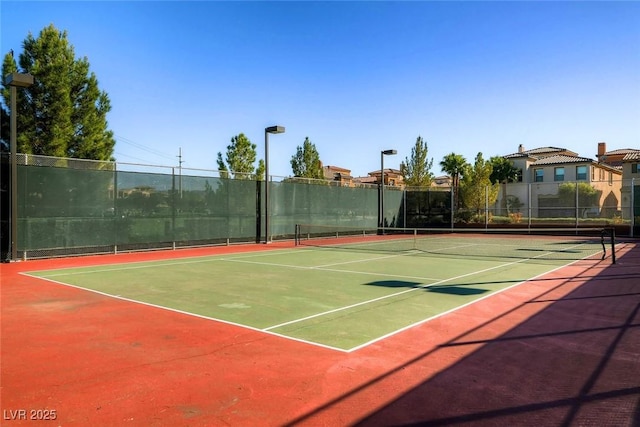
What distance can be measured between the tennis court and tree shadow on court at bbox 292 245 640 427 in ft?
3.75

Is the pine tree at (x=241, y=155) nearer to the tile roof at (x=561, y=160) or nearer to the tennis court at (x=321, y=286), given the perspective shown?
the tennis court at (x=321, y=286)

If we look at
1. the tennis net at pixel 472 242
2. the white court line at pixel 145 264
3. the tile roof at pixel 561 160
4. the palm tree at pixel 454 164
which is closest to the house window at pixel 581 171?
the tile roof at pixel 561 160

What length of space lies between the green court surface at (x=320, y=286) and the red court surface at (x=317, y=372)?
1.67 feet

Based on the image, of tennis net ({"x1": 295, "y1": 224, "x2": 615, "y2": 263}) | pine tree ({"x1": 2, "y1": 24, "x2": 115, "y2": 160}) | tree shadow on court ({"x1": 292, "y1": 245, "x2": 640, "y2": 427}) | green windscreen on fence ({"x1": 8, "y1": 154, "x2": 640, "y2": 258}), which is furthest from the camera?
pine tree ({"x1": 2, "y1": 24, "x2": 115, "y2": 160})

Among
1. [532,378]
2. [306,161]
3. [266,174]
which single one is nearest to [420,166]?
[306,161]

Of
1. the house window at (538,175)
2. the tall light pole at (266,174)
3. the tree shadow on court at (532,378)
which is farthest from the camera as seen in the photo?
the house window at (538,175)

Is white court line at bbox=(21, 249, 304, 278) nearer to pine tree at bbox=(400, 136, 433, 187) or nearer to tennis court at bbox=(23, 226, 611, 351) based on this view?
tennis court at bbox=(23, 226, 611, 351)

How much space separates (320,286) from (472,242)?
1542 cm

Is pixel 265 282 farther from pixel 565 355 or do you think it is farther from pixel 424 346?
pixel 565 355

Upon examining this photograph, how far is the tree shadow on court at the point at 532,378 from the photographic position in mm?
3438

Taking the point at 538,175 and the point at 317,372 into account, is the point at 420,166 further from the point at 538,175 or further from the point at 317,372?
the point at 317,372

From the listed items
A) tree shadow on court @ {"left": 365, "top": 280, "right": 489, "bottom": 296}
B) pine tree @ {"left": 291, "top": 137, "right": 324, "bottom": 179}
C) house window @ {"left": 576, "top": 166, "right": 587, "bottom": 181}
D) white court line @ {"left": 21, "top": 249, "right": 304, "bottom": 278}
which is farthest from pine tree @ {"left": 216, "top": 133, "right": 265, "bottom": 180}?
house window @ {"left": 576, "top": 166, "right": 587, "bottom": 181}

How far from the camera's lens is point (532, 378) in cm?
420

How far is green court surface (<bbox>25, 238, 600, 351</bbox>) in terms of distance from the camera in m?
6.27
